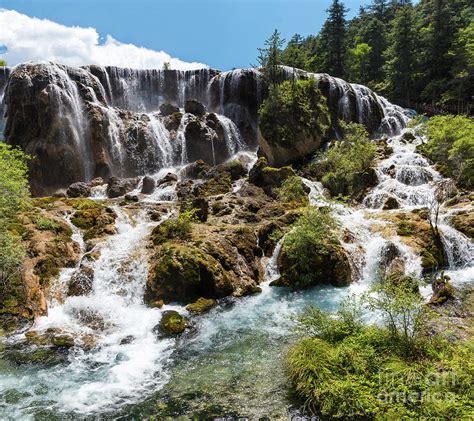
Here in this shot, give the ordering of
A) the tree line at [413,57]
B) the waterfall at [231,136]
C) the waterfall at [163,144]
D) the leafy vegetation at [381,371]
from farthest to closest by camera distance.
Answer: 1. the tree line at [413,57]
2. the waterfall at [231,136]
3. the waterfall at [163,144]
4. the leafy vegetation at [381,371]

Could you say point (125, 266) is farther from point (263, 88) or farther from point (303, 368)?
point (263, 88)

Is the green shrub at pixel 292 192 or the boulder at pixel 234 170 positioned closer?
the green shrub at pixel 292 192

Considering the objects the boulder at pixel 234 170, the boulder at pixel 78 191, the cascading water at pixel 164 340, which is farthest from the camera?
the boulder at pixel 234 170

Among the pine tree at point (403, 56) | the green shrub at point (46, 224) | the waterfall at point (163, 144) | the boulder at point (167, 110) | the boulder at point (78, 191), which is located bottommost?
the green shrub at point (46, 224)

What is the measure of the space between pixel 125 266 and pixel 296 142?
26779 millimetres

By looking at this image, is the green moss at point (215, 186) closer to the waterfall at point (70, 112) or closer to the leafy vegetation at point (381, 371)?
the waterfall at point (70, 112)

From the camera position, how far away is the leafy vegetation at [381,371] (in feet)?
24.9

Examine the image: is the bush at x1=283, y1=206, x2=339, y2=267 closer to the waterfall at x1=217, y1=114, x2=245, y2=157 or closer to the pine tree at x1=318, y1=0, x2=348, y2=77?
the waterfall at x1=217, y1=114, x2=245, y2=157

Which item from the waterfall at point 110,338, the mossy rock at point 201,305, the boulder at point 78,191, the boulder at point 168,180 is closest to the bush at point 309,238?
the mossy rock at point 201,305

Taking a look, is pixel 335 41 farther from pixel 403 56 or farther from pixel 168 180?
pixel 168 180

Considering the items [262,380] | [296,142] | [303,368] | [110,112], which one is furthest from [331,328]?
[110,112]

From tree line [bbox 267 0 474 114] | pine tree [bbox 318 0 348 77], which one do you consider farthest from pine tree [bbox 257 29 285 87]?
pine tree [bbox 318 0 348 77]

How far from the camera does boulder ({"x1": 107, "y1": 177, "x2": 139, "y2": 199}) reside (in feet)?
105

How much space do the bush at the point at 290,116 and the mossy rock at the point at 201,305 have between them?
2581 centimetres
